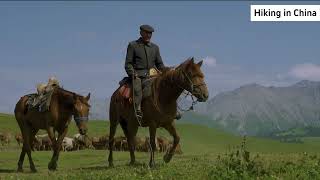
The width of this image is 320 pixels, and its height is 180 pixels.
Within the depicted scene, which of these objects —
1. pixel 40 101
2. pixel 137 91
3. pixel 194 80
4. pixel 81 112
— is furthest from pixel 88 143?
pixel 194 80

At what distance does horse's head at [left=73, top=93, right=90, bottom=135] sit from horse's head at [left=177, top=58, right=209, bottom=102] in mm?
3954

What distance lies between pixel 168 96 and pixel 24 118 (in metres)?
6.67

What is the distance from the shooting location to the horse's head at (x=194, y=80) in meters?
17.0

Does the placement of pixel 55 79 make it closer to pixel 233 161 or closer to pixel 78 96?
pixel 78 96

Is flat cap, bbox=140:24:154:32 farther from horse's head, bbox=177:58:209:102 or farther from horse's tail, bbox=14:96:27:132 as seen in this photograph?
horse's tail, bbox=14:96:27:132

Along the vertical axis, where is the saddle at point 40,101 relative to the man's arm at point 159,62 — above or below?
below

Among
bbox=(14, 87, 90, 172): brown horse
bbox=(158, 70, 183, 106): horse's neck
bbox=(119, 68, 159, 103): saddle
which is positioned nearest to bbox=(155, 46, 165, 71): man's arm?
bbox=(119, 68, 159, 103): saddle

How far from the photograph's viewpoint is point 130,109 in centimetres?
1892

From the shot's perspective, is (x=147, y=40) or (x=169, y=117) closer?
(x=169, y=117)

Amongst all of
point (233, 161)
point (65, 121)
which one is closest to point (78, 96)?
point (65, 121)

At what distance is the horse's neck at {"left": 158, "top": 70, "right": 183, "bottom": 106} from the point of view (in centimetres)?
1800

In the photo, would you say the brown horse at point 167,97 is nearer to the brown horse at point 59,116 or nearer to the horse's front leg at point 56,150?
the brown horse at point 59,116

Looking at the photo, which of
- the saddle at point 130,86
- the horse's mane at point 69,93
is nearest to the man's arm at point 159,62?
the saddle at point 130,86

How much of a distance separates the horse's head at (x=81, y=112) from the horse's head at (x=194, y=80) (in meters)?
3.95
